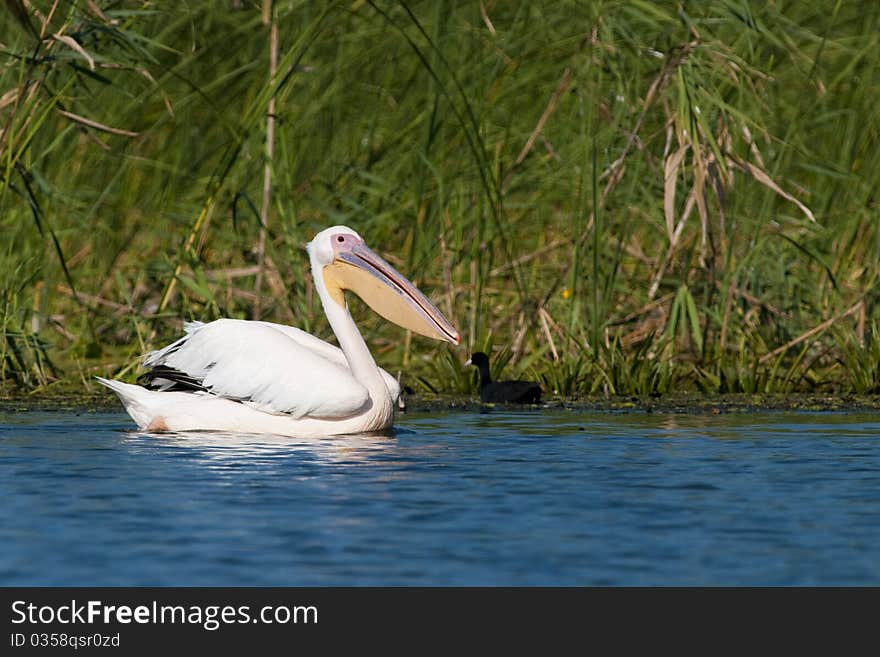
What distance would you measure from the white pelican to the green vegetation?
1150mm

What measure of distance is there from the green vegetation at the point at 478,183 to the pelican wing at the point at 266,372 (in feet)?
4.06

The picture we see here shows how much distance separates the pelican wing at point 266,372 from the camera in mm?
8359

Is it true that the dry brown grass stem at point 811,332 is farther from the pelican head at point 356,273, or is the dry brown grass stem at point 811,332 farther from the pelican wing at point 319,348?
the pelican wing at point 319,348

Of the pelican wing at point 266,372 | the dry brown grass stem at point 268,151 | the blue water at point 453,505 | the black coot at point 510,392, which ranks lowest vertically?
the blue water at point 453,505

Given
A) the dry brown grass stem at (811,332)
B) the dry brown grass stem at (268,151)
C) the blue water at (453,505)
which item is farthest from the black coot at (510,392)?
the dry brown grass stem at (268,151)

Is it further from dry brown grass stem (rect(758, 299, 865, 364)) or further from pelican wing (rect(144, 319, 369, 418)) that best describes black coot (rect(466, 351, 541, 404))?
dry brown grass stem (rect(758, 299, 865, 364))

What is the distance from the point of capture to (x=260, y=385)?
8.41 m

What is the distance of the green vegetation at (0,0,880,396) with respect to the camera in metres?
9.71

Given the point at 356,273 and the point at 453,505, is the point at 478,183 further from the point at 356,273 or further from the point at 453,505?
the point at 453,505

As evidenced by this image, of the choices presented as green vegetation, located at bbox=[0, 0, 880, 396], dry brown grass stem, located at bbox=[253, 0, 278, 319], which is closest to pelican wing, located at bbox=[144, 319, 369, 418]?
green vegetation, located at bbox=[0, 0, 880, 396]

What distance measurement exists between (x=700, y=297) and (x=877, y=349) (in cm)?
109

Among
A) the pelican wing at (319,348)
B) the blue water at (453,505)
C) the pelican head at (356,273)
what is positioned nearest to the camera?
the blue water at (453,505)

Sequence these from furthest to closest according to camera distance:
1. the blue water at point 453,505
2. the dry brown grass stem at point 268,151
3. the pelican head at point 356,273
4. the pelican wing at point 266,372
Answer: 1. the dry brown grass stem at point 268,151
2. the pelican head at point 356,273
3. the pelican wing at point 266,372
4. the blue water at point 453,505

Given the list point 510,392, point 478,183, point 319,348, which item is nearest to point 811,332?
point 510,392
